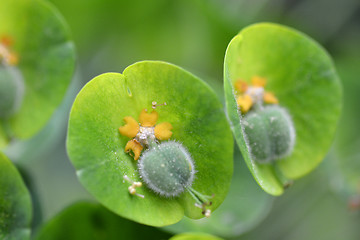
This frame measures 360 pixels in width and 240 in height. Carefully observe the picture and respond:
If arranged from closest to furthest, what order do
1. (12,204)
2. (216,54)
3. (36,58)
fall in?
1. (12,204)
2. (36,58)
3. (216,54)

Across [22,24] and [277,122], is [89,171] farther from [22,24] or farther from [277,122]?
[22,24]

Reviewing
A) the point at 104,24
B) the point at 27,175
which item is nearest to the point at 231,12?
the point at 104,24

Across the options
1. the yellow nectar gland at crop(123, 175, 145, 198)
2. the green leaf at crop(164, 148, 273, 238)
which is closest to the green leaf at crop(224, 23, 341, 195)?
the green leaf at crop(164, 148, 273, 238)

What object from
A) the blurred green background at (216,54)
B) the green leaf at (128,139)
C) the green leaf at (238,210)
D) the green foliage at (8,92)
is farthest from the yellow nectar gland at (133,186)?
the blurred green background at (216,54)

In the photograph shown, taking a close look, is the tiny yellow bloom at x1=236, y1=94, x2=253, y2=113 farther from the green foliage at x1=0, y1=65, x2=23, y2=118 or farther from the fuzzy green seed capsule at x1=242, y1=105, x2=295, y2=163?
the green foliage at x1=0, y1=65, x2=23, y2=118

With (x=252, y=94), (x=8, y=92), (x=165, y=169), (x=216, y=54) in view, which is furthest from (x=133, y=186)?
(x=216, y=54)

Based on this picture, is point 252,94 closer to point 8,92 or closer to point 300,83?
point 300,83
